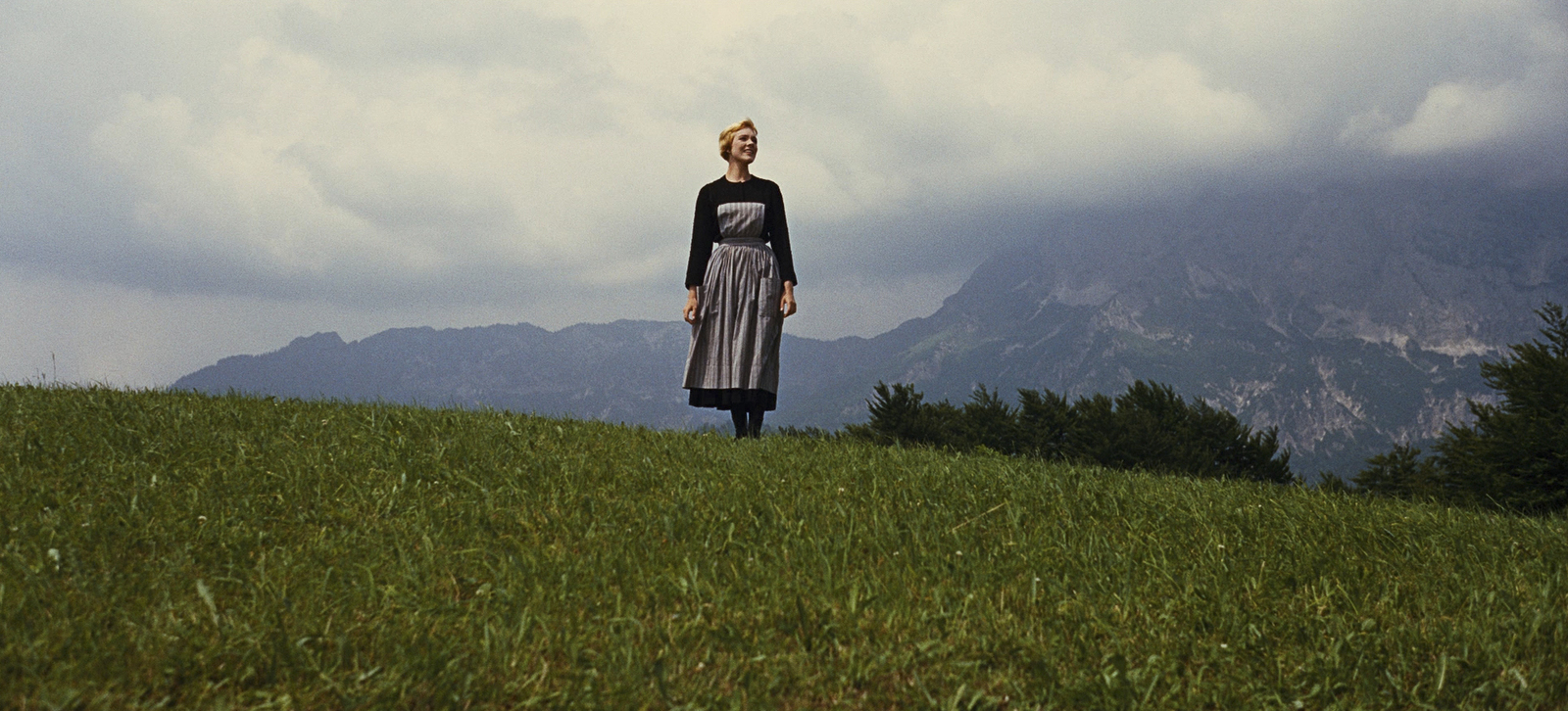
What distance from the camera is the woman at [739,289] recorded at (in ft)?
34.6

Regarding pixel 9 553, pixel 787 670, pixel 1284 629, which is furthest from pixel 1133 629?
pixel 9 553

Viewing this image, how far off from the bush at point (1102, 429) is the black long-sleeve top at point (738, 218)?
15593mm

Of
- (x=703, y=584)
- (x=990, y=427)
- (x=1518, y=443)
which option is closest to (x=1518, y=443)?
(x=1518, y=443)

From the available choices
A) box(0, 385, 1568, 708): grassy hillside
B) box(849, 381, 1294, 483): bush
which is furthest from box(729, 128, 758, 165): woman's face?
box(849, 381, 1294, 483): bush

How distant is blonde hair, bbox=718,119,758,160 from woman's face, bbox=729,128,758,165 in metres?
0.04

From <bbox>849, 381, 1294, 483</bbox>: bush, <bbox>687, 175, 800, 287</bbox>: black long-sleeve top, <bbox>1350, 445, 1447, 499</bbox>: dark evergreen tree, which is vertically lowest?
<bbox>1350, 445, 1447, 499</bbox>: dark evergreen tree

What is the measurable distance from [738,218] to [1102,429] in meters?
20.6

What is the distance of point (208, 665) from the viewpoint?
414cm

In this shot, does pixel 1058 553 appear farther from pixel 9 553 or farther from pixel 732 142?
pixel 732 142

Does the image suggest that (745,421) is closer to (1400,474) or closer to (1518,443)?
(1518,443)

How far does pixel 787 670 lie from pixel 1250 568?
320 cm

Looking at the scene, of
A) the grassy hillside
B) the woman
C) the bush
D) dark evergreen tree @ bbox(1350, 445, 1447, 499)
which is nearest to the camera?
the grassy hillside

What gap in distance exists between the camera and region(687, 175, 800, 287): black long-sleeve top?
419 inches

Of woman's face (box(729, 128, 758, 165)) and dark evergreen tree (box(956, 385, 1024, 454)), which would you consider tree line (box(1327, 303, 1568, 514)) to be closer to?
dark evergreen tree (box(956, 385, 1024, 454))
